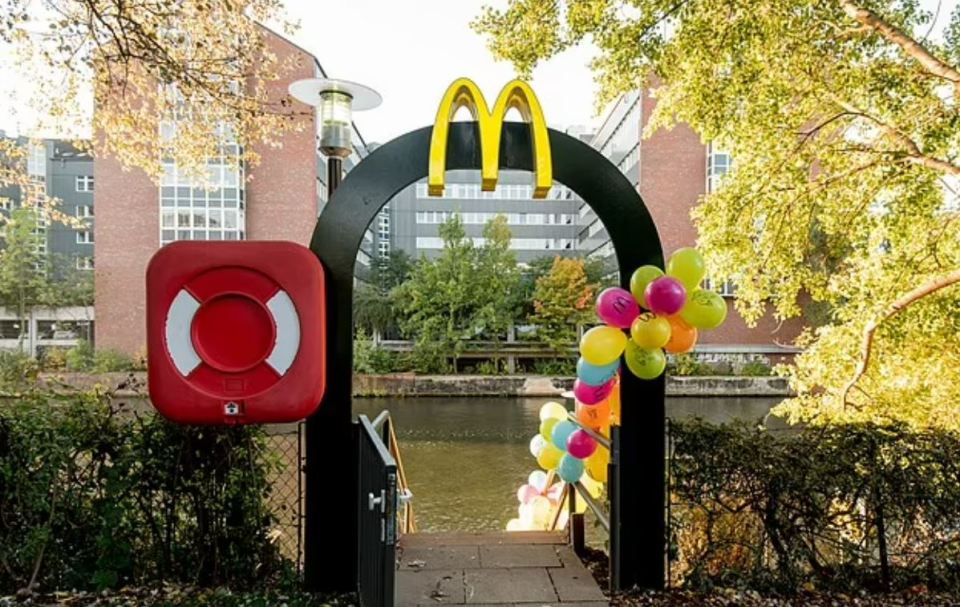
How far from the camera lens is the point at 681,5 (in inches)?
222

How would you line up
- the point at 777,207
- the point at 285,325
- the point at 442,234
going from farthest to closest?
the point at 442,234
the point at 777,207
the point at 285,325

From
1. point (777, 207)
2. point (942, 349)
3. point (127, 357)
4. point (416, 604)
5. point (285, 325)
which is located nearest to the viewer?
point (285, 325)

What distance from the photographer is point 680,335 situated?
2998 mm

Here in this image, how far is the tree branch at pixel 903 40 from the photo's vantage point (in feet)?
15.3

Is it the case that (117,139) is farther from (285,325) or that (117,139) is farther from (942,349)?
(942,349)

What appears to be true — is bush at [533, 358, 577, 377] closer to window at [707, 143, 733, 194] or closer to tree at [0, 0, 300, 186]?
window at [707, 143, 733, 194]

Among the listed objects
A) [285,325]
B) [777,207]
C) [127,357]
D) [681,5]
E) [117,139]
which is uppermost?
[681,5]

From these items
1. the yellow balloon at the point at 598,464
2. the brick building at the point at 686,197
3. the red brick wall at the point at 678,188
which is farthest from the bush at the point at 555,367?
the yellow balloon at the point at 598,464

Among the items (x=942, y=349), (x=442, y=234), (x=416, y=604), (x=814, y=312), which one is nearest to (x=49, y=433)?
(x=416, y=604)

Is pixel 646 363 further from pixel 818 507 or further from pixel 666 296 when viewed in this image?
pixel 818 507

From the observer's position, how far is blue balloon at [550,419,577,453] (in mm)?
3983

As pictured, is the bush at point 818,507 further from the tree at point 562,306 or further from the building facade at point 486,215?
the building facade at point 486,215

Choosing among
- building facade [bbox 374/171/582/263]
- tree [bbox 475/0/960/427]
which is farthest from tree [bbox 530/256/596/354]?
tree [bbox 475/0/960/427]

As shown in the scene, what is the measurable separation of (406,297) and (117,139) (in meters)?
18.5
